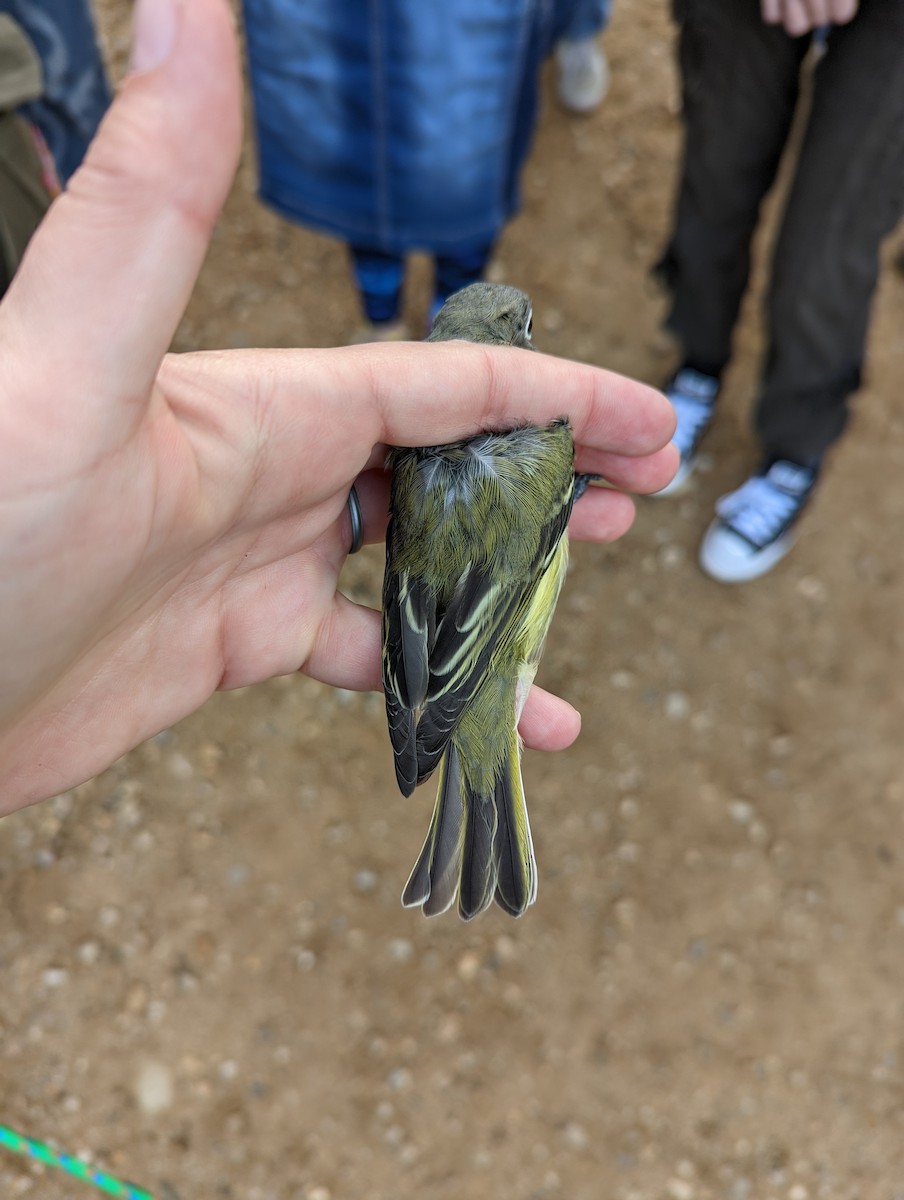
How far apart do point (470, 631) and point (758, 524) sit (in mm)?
2346

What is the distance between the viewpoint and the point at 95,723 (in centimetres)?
233

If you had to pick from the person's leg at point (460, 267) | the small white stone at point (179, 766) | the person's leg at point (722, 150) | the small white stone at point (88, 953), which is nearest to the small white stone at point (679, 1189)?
the small white stone at point (88, 953)

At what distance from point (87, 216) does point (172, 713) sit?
151 centimetres

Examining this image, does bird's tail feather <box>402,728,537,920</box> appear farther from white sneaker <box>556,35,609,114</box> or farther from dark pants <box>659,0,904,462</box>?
white sneaker <box>556,35,609,114</box>

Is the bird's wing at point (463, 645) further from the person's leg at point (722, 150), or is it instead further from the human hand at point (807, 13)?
the person's leg at point (722, 150)

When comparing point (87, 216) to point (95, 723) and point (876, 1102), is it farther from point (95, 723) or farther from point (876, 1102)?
point (876, 1102)

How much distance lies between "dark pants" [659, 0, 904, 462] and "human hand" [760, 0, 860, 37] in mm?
99

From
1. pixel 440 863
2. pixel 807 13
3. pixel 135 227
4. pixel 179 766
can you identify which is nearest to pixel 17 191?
pixel 135 227

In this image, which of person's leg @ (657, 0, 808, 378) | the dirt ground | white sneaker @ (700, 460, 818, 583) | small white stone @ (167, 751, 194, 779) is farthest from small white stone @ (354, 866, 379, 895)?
person's leg @ (657, 0, 808, 378)

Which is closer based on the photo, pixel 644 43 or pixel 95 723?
pixel 95 723

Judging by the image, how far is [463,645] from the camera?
2465 millimetres

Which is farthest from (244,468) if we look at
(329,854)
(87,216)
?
(329,854)

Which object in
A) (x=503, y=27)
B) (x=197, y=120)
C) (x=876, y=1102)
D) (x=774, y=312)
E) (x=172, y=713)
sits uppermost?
(x=197, y=120)

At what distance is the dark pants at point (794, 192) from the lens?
2.97 m
